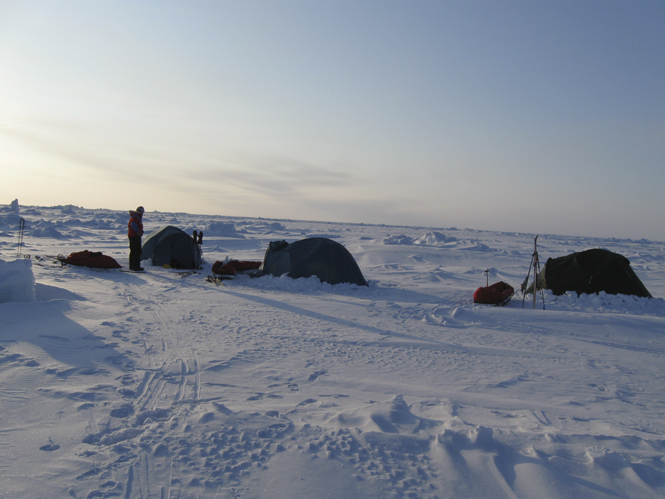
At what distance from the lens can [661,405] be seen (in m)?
4.36

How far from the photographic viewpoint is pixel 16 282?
265 inches

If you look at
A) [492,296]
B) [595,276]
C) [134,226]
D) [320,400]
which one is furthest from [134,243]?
[595,276]

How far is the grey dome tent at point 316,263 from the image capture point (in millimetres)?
11500

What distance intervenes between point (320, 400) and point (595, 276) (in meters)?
9.53

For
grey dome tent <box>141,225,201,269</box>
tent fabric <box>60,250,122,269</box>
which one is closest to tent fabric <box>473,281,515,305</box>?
grey dome tent <box>141,225,201,269</box>

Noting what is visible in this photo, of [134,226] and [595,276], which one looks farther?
[134,226]

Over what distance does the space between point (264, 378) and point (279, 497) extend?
209 centimetres

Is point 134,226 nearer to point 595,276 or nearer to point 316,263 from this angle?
point 316,263

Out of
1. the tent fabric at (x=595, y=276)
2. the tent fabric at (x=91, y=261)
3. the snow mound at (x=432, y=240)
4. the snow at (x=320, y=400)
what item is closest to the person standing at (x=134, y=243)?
the tent fabric at (x=91, y=261)

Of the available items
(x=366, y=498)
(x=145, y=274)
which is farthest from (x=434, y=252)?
(x=366, y=498)

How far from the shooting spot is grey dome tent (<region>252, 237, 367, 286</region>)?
11.5 m

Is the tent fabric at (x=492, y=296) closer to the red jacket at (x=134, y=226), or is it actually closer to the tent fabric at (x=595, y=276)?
the tent fabric at (x=595, y=276)

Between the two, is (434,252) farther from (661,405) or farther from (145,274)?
(661,405)

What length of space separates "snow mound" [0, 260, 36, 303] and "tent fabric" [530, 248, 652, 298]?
38.2ft
